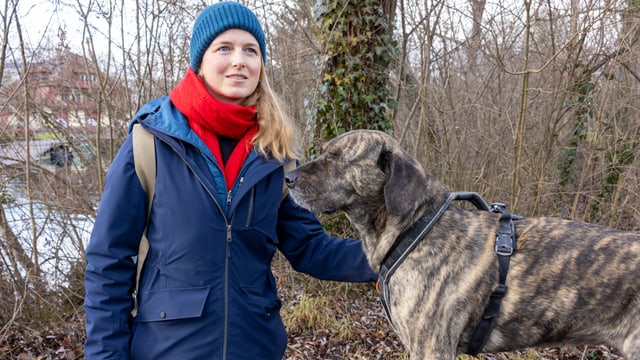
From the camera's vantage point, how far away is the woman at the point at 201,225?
90.4 inches

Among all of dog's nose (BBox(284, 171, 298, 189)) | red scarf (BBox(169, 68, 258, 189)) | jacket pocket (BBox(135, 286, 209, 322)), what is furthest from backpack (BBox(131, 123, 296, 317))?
dog's nose (BBox(284, 171, 298, 189))

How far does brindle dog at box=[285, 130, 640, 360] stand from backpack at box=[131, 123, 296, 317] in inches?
28.8

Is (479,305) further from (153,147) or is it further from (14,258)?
(14,258)

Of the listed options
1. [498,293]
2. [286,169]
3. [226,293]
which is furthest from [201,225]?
[498,293]

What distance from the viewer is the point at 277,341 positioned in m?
2.66

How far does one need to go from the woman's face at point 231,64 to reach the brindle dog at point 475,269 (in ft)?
1.83

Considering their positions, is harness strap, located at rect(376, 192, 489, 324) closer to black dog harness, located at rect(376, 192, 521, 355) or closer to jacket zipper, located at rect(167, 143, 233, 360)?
black dog harness, located at rect(376, 192, 521, 355)

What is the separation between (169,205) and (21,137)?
4802 millimetres

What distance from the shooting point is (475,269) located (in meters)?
2.49

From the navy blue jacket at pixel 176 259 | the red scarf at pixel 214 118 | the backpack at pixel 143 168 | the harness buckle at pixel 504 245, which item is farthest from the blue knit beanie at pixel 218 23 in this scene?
the harness buckle at pixel 504 245

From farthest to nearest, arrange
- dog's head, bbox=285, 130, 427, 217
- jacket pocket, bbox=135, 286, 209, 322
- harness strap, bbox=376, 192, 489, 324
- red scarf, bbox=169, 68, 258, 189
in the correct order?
dog's head, bbox=285, 130, 427, 217 < harness strap, bbox=376, 192, 489, 324 < red scarf, bbox=169, 68, 258, 189 < jacket pocket, bbox=135, 286, 209, 322

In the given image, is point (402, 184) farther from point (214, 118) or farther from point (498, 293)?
point (214, 118)

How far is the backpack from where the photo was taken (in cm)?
232

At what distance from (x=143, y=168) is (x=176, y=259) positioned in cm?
47
